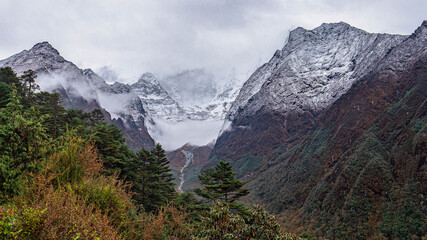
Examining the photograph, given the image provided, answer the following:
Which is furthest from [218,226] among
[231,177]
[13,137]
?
[231,177]

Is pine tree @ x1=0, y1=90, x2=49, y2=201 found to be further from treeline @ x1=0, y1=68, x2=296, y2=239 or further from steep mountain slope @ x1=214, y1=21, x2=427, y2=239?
steep mountain slope @ x1=214, y1=21, x2=427, y2=239

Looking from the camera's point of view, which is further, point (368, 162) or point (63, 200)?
point (368, 162)

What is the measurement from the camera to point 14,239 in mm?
4090

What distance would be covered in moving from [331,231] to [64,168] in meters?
83.7

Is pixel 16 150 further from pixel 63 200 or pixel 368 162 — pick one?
pixel 368 162

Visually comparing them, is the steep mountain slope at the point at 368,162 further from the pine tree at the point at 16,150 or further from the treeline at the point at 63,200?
the pine tree at the point at 16,150

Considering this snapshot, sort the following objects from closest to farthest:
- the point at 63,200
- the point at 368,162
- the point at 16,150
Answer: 1. the point at 63,200
2. the point at 16,150
3. the point at 368,162

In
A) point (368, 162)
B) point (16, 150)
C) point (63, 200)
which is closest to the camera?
point (63, 200)

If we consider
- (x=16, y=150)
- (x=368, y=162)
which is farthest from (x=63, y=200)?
(x=368, y=162)

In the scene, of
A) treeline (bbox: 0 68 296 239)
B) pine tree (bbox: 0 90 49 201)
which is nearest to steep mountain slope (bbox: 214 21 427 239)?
treeline (bbox: 0 68 296 239)

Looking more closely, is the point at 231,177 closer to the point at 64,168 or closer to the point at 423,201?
the point at 64,168

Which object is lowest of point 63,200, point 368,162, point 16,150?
point 368,162

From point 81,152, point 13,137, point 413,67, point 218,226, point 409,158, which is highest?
point 413,67

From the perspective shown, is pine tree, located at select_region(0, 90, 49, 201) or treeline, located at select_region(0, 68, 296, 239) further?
pine tree, located at select_region(0, 90, 49, 201)
